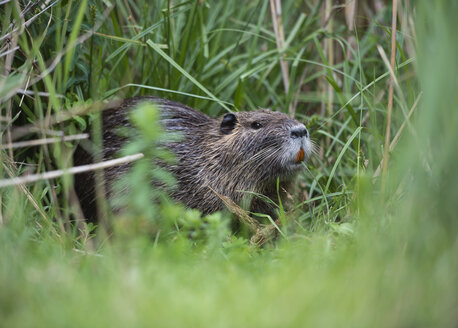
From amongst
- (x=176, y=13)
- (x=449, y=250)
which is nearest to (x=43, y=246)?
(x=449, y=250)

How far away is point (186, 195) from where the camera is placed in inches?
135

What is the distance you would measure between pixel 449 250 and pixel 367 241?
0.29 metres

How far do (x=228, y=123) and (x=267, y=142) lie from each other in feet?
1.25

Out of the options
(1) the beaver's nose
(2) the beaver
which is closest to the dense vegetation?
(2) the beaver

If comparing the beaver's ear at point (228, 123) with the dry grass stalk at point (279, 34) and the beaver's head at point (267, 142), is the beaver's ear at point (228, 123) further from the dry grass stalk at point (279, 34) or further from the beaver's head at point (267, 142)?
the dry grass stalk at point (279, 34)

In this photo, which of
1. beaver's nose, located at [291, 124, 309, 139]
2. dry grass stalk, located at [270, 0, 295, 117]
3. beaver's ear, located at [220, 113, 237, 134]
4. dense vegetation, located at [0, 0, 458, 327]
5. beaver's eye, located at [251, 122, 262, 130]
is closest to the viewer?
dense vegetation, located at [0, 0, 458, 327]

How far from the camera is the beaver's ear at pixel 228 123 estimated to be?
346 centimetres

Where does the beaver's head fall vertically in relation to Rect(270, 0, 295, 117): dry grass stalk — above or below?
below

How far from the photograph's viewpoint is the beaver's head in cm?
315

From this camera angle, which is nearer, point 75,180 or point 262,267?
point 262,267

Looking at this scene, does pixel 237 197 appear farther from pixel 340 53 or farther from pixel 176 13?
pixel 340 53

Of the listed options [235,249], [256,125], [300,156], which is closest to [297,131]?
[300,156]

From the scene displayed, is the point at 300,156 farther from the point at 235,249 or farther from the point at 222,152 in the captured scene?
the point at 235,249

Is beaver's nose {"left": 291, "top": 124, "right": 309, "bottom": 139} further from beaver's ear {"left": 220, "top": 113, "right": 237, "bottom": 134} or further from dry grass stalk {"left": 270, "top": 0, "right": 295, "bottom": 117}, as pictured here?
dry grass stalk {"left": 270, "top": 0, "right": 295, "bottom": 117}
